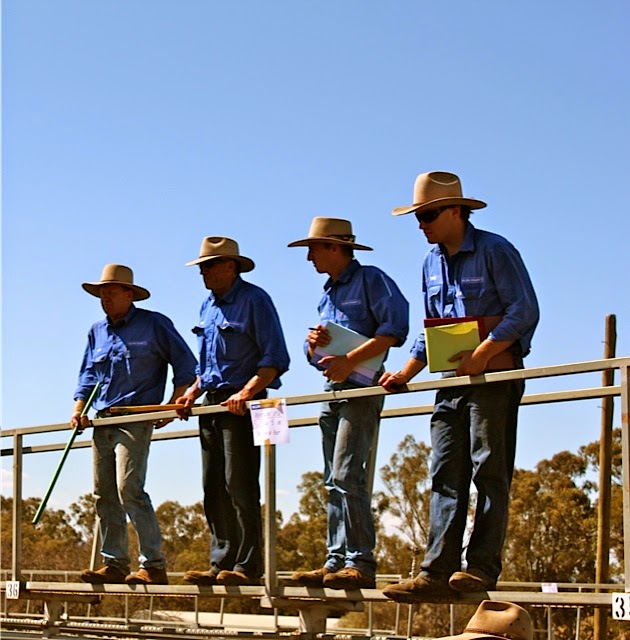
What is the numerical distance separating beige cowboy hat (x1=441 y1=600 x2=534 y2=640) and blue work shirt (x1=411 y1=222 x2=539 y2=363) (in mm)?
2612

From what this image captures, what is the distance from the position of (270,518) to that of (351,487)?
676 millimetres

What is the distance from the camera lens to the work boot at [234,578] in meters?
8.55

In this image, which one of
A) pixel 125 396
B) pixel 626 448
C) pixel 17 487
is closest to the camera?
pixel 626 448

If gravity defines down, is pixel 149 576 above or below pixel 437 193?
below

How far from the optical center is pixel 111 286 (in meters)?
10.2

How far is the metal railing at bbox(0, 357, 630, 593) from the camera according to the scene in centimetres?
668

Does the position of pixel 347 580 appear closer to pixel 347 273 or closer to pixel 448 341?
pixel 448 341

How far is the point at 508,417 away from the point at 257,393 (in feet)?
6.79

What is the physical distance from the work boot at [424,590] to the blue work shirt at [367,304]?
1.54 meters

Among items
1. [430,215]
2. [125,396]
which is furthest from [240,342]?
[430,215]

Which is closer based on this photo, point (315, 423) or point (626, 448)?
point (626, 448)

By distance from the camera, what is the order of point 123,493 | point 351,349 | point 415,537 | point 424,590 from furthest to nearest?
point 415,537
point 123,493
point 351,349
point 424,590

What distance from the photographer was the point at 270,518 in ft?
27.3

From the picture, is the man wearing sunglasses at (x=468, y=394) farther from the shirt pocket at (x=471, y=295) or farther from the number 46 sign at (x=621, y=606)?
the number 46 sign at (x=621, y=606)
